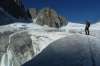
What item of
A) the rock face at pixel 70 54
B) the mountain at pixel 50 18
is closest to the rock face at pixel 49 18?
the mountain at pixel 50 18

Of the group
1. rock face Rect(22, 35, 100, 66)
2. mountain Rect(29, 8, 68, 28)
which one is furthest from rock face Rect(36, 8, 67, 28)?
rock face Rect(22, 35, 100, 66)

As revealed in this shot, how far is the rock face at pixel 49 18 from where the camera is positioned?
44.2m

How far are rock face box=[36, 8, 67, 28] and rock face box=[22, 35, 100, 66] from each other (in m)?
22.0

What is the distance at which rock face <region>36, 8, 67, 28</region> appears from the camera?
145ft

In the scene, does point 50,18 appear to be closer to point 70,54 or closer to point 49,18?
point 49,18

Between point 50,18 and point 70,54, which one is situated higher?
point 50,18

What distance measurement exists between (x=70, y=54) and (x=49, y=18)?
109ft

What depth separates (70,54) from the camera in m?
16.2

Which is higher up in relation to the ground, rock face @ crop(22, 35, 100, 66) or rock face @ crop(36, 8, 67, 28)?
rock face @ crop(36, 8, 67, 28)

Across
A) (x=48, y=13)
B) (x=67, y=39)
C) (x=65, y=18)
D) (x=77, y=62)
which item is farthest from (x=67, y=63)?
(x=65, y=18)

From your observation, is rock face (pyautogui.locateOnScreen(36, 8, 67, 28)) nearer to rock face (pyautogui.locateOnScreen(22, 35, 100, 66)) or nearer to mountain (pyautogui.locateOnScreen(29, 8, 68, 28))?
mountain (pyautogui.locateOnScreen(29, 8, 68, 28))

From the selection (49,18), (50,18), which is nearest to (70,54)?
(49,18)

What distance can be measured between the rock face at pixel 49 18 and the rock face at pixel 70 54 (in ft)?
72.3

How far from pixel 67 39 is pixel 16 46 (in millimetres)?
4375
